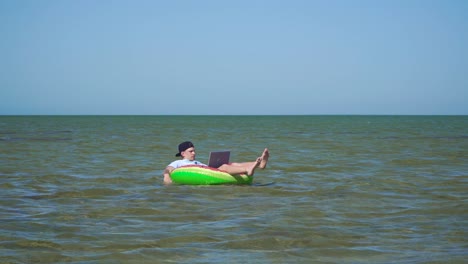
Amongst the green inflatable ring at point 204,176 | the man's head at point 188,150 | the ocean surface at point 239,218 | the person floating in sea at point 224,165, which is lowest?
the ocean surface at point 239,218

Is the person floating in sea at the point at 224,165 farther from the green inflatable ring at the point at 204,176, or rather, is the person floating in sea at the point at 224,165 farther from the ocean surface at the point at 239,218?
the ocean surface at the point at 239,218

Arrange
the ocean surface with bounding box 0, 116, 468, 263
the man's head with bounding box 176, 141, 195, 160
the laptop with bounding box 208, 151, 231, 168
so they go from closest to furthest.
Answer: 1. the ocean surface with bounding box 0, 116, 468, 263
2. the laptop with bounding box 208, 151, 231, 168
3. the man's head with bounding box 176, 141, 195, 160

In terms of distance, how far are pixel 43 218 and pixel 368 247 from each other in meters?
4.70

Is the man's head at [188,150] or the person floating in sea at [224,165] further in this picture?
the man's head at [188,150]

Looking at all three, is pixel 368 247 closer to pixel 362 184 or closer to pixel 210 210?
pixel 210 210

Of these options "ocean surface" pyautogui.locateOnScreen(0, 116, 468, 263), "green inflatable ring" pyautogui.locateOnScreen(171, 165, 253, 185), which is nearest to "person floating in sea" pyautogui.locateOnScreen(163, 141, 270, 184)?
"green inflatable ring" pyautogui.locateOnScreen(171, 165, 253, 185)

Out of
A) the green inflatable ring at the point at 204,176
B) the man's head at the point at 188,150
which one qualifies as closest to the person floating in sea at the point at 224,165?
the man's head at the point at 188,150

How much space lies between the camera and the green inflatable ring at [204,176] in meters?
12.6

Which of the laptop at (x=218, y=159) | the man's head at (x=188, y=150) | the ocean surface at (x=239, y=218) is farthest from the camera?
the man's head at (x=188, y=150)

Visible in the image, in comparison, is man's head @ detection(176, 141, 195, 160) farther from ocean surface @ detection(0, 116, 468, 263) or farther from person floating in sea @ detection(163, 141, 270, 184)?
ocean surface @ detection(0, 116, 468, 263)

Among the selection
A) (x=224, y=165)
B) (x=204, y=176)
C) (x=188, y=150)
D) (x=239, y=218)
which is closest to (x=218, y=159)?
(x=224, y=165)

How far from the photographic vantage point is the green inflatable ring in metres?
12.6

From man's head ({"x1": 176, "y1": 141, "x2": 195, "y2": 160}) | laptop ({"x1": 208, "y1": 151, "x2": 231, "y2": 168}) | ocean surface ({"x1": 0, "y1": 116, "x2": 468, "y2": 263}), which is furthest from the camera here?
man's head ({"x1": 176, "y1": 141, "x2": 195, "y2": 160})

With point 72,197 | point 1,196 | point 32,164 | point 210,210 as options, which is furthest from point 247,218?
point 32,164
